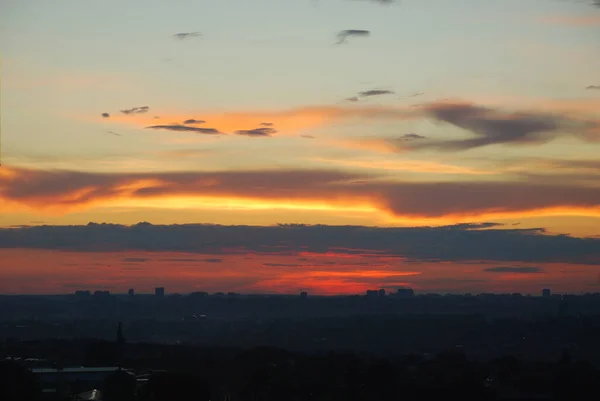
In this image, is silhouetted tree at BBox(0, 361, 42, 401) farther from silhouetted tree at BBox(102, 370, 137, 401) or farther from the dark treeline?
silhouetted tree at BBox(102, 370, 137, 401)

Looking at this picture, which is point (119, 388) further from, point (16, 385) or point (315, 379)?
point (315, 379)

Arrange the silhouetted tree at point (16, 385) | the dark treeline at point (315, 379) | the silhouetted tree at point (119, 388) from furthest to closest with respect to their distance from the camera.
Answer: the silhouetted tree at point (119, 388) → the dark treeline at point (315, 379) → the silhouetted tree at point (16, 385)

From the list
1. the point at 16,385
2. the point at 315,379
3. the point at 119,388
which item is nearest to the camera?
the point at 16,385

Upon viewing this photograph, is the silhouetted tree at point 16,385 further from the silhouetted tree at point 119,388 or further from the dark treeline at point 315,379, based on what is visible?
the silhouetted tree at point 119,388

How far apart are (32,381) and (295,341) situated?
354ft

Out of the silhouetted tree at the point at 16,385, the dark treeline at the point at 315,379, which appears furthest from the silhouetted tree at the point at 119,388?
the silhouetted tree at the point at 16,385

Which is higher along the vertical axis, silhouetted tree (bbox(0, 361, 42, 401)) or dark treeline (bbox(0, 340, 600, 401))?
silhouetted tree (bbox(0, 361, 42, 401))

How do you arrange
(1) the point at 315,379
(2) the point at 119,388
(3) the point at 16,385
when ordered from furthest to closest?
(1) the point at 315,379 < (2) the point at 119,388 < (3) the point at 16,385

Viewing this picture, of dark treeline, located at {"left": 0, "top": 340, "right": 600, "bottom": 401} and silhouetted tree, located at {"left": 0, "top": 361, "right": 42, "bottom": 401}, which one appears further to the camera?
dark treeline, located at {"left": 0, "top": 340, "right": 600, "bottom": 401}

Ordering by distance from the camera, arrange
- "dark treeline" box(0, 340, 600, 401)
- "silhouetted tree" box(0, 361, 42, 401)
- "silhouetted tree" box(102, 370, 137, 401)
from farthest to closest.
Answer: "silhouetted tree" box(102, 370, 137, 401) < "dark treeline" box(0, 340, 600, 401) < "silhouetted tree" box(0, 361, 42, 401)

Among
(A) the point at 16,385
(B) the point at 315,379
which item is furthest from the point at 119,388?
(B) the point at 315,379

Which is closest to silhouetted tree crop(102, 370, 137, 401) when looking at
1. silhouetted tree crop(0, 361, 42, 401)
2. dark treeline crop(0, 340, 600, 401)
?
dark treeline crop(0, 340, 600, 401)

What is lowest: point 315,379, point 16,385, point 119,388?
point 315,379

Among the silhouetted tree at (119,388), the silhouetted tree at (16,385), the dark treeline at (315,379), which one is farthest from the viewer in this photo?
the silhouetted tree at (119,388)
